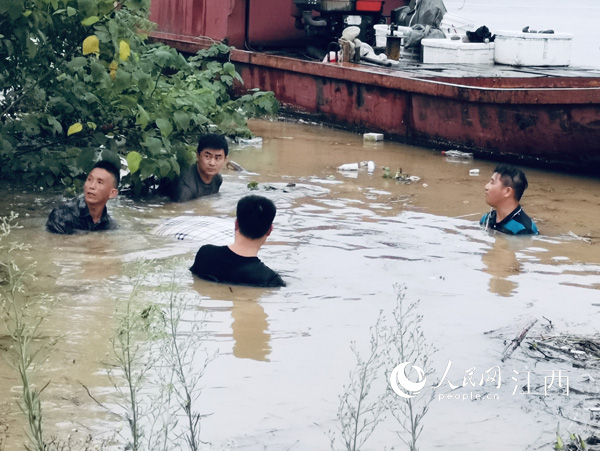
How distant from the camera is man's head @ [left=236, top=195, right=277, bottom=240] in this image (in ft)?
20.0

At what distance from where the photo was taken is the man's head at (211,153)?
8.38 metres

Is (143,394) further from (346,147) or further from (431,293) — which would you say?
(346,147)

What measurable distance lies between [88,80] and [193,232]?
66.3 inches

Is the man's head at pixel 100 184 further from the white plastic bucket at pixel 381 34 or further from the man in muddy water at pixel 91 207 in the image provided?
the white plastic bucket at pixel 381 34

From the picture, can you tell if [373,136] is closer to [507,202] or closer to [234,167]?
[234,167]

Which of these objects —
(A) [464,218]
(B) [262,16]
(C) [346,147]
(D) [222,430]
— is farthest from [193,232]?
(B) [262,16]

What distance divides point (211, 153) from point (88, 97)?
3.70ft

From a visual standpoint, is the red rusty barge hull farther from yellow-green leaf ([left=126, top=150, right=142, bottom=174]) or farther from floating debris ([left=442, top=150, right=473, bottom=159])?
yellow-green leaf ([left=126, top=150, right=142, bottom=174])

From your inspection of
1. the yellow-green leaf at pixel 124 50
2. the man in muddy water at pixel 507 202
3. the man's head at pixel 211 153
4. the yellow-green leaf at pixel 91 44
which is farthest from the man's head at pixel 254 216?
the man in muddy water at pixel 507 202

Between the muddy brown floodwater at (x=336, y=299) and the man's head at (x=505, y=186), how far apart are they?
0.31m

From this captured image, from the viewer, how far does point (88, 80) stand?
8.05 meters

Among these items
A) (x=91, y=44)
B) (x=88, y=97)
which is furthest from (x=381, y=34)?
(x=91, y=44)

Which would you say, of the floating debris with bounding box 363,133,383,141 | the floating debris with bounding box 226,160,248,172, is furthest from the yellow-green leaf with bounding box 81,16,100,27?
the floating debris with bounding box 363,133,383,141

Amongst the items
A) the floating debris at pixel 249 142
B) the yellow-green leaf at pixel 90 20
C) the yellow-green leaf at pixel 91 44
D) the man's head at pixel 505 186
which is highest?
the yellow-green leaf at pixel 90 20
